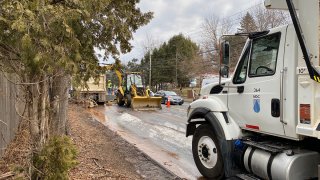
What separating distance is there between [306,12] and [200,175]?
406 cm

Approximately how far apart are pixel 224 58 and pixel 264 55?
68 cm

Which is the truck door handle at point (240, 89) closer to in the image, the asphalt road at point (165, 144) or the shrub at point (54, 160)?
the asphalt road at point (165, 144)

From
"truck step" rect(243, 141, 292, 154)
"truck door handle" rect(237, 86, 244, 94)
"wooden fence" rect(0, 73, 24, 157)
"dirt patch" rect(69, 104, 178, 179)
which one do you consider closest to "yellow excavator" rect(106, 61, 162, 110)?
"dirt patch" rect(69, 104, 178, 179)

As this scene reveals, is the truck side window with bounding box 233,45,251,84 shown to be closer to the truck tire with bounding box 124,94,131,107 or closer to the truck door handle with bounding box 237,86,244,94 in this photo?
the truck door handle with bounding box 237,86,244,94

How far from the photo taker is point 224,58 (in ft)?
21.0

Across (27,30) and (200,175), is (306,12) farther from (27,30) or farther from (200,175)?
(200,175)

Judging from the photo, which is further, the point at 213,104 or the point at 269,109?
the point at 213,104

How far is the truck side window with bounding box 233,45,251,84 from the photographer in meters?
6.50

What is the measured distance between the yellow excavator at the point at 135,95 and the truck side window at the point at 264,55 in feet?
65.8

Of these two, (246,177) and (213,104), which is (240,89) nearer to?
(213,104)

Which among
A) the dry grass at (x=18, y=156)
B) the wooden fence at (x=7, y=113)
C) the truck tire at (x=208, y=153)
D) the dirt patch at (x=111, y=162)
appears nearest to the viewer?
the dry grass at (x=18, y=156)

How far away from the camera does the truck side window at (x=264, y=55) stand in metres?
5.77

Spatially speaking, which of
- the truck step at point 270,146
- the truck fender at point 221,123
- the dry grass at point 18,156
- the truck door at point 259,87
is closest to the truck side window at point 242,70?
the truck door at point 259,87

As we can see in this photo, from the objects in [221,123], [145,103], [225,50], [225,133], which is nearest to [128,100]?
[145,103]
